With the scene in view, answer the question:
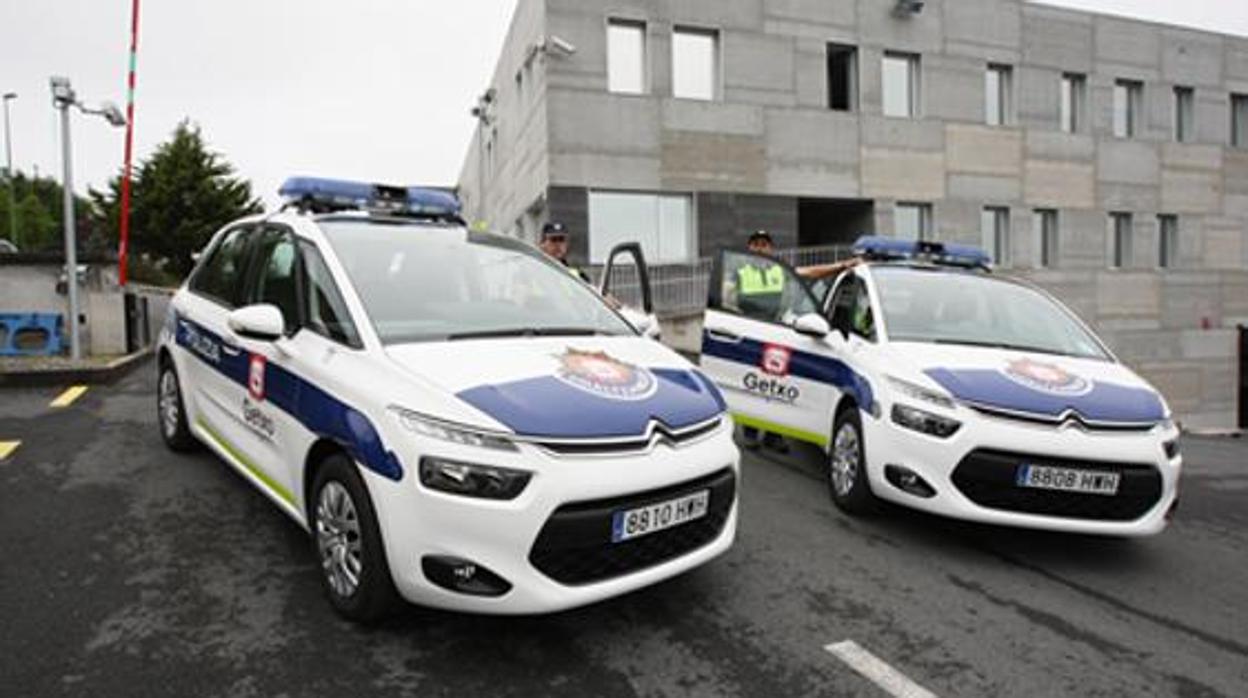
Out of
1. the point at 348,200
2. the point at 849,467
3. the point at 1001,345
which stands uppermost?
the point at 348,200

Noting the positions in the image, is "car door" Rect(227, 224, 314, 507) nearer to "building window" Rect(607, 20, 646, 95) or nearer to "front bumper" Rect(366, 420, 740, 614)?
"front bumper" Rect(366, 420, 740, 614)

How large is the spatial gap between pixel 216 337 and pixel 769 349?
3.66m

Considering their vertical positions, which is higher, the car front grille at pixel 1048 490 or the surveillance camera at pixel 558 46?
the surveillance camera at pixel 558 46

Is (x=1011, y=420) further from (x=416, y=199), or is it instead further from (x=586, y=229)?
(x=586, y=229)

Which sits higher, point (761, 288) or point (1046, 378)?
point (761, 288)

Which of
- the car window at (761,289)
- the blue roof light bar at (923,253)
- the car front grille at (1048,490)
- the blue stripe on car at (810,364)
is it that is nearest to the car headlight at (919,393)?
the blue stripe on car at (810,364)

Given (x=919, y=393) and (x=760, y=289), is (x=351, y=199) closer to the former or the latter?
(x=760, y=289)

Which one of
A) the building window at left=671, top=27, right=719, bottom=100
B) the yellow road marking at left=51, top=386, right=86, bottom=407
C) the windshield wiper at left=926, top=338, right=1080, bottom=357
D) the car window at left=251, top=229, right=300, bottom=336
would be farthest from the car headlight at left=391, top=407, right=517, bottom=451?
the building window at left=671, top=27, right=719, bottom=100

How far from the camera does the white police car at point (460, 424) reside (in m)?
2.65

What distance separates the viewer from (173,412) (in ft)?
17.4

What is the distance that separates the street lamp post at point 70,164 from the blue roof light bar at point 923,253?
352 inches

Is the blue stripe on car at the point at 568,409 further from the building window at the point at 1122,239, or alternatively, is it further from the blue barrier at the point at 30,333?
the building window at the point at 1122,239

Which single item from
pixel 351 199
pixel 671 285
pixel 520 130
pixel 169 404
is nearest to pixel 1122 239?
pixel 671 285

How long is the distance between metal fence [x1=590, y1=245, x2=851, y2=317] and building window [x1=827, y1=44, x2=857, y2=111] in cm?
421
